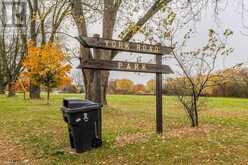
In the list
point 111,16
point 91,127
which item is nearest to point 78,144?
Result: point 91,127

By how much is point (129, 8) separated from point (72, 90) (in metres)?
39.6

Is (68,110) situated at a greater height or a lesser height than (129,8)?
lesser

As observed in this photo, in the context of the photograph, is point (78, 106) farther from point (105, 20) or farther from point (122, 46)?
point (105, 20)

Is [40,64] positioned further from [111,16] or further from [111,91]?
[111,91]

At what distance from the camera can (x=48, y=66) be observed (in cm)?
2619

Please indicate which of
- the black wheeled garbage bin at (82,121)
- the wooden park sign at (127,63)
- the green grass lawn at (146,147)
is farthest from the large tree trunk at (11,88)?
the black wheeled garbage bin at (82,121)

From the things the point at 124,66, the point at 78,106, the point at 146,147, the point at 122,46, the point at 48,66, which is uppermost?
the point at 48,66

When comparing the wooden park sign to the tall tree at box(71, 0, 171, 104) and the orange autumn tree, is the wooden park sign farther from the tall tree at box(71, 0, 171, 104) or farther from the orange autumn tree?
the orange autumn tree

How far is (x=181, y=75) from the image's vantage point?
12.0m

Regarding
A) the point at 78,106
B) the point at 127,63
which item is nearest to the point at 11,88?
the point at 127,63

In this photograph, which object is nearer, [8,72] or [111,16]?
[111,16]

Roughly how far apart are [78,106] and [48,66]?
59.9 feet

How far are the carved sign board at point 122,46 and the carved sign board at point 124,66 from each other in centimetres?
33

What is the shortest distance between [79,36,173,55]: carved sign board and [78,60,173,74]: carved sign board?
13.0 inches
